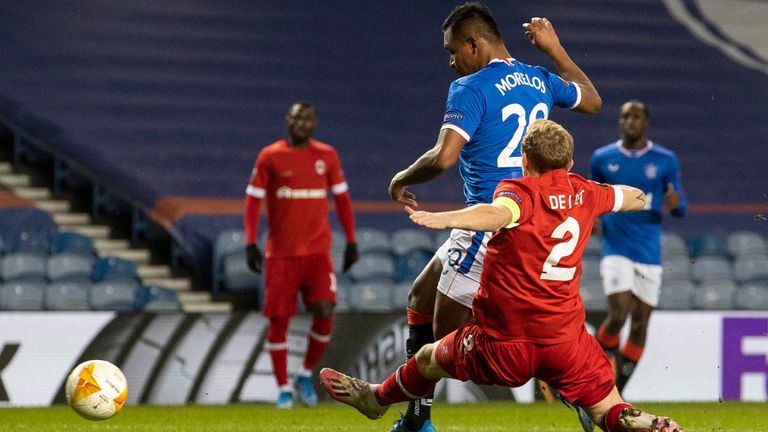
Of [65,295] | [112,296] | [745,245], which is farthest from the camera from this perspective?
[745,245]

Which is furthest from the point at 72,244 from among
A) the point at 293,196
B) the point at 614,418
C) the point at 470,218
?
the point at 470,218

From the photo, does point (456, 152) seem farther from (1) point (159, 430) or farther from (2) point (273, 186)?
(2) point (273, 186)

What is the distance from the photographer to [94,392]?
579cm

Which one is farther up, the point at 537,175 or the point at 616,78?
the point at 616,78

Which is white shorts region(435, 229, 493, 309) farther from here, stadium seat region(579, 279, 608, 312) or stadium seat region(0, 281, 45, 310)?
stadium seat region(0, 281, 45, 310)

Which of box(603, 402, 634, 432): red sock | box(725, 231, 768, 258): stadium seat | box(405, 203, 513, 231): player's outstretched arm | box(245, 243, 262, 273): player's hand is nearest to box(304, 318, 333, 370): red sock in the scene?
box(245, 243, 262, 273): player's hand

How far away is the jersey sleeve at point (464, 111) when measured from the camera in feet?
16.3

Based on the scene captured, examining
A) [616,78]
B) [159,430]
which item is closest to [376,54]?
[616,78]

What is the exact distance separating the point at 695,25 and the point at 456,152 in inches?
399

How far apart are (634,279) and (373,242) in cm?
342

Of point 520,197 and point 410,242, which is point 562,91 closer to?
point 520,197

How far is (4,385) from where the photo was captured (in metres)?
8.33

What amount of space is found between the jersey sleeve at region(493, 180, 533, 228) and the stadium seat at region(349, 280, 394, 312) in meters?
6.46

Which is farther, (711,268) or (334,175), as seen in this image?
(711,268)
